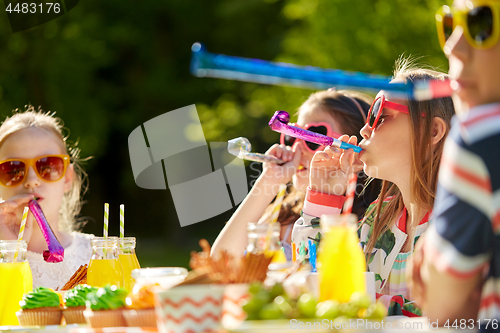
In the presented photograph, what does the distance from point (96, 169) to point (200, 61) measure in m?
12.5

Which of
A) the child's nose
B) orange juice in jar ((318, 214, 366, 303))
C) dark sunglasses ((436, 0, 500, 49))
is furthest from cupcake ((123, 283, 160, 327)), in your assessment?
the child's nose

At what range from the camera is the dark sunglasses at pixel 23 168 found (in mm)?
2852

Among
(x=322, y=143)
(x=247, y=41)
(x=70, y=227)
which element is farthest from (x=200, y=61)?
(x=247, y=41)

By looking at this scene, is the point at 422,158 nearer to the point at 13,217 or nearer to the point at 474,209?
the point at 474,209

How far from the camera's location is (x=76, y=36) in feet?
36.6

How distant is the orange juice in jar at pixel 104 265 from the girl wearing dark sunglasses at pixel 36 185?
0.99 metres

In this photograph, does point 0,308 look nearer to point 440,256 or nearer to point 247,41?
point 440,256

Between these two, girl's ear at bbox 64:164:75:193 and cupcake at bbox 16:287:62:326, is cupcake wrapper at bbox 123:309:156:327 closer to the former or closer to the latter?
cupcake at bbox 16:287:62:326

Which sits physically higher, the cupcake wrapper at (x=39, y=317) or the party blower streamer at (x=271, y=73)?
the party blower streamer at (x=271, y=73)

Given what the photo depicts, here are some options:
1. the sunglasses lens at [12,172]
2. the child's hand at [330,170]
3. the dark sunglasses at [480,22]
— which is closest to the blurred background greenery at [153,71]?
the child's hand at [330,170]

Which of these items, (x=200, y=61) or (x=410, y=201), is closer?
(x=200, y=61)

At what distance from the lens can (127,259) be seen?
209 centimetres

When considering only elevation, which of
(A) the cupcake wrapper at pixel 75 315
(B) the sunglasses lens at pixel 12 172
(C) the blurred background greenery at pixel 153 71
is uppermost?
(C) the blurred background greenery at pixel 153 71

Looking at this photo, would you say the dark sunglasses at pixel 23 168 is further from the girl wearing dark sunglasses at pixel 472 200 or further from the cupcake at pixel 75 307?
the girl wearing dark sunglasses at pixel 472 200
